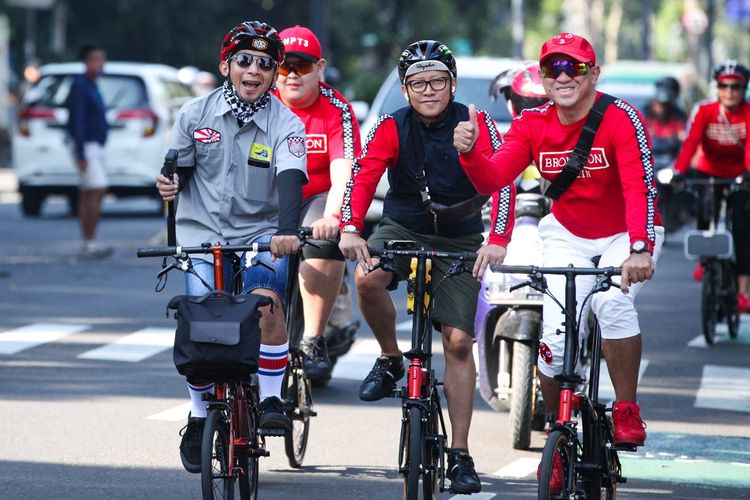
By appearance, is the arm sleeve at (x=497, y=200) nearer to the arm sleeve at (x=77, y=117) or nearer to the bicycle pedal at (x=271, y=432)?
the bicycle pedal at (x=271, y=432)

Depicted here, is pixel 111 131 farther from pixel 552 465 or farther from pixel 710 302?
pixel 552 465

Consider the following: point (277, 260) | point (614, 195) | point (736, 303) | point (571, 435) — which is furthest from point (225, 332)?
point (736, 303)

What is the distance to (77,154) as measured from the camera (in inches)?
725

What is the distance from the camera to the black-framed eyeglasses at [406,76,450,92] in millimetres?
6930

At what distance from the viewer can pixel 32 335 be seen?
495 inches

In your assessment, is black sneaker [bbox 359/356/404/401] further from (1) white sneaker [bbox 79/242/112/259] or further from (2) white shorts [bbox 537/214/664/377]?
(1) white sneaker [bbox 79/242/112/259]

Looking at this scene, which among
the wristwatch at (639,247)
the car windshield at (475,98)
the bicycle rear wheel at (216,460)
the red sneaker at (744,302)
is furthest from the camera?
the car windshield at (475,98)

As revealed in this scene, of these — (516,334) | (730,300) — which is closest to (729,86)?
(730,300)

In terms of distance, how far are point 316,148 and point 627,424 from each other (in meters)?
2.68

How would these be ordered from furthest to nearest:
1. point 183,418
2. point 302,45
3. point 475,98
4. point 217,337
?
point 475,98, point 183,418, point 302,45, point 217,337

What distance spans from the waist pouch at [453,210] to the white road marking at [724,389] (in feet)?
11.4

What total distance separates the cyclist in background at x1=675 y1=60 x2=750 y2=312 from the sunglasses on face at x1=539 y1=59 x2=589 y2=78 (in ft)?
20.9

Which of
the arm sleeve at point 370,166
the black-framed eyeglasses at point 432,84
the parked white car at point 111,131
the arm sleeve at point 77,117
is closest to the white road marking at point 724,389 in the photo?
the arm sleeve at point 370,166

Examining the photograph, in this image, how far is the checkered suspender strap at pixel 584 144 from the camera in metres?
6.81
